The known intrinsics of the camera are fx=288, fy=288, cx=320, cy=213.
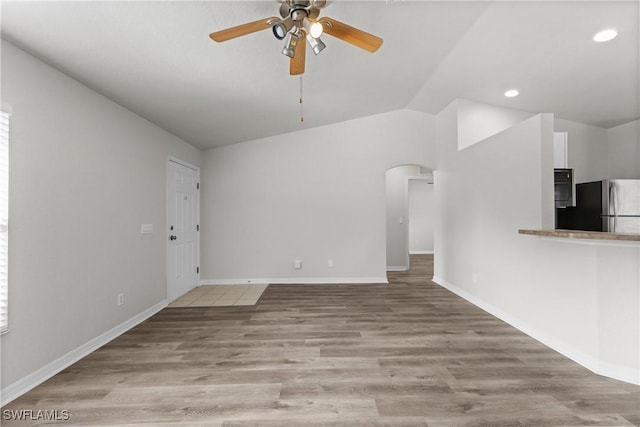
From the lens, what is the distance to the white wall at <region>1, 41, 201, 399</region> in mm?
1989

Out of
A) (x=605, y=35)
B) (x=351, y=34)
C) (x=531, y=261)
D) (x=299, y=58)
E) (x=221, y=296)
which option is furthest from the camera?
(x=221, y=296)

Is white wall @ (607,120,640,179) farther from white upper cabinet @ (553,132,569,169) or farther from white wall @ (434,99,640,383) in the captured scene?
white wall @ (434,99,640,383)

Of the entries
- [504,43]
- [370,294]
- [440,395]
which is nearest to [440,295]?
[370,294]

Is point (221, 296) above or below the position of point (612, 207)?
below

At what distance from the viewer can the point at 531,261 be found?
9.68 feet

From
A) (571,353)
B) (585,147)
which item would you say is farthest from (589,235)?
(585,147)

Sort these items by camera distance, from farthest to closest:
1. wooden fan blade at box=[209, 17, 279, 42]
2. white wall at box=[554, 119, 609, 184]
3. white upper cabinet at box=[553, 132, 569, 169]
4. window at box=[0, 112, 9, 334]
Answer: white wall at box=[554, 119, 609, 184] < white upper cabinet at box=[553, 132, 569, 169] < window at box=[0, 112, 9, 334] < wooden fan blade at box=[209, 17, 279, 42]

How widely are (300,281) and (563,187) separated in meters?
4.18

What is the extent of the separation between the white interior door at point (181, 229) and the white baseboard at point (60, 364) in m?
1.03

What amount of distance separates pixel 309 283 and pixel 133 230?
2.94 metres

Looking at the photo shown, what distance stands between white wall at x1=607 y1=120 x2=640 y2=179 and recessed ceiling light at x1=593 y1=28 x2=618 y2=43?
2.76m

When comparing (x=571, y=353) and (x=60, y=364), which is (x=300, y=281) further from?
(x=571, y=353)

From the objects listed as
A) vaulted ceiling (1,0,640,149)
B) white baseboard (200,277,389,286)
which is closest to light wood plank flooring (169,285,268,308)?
white baseboard (200,277,389,286)

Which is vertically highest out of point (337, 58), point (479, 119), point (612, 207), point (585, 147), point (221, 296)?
point (337, 58)
